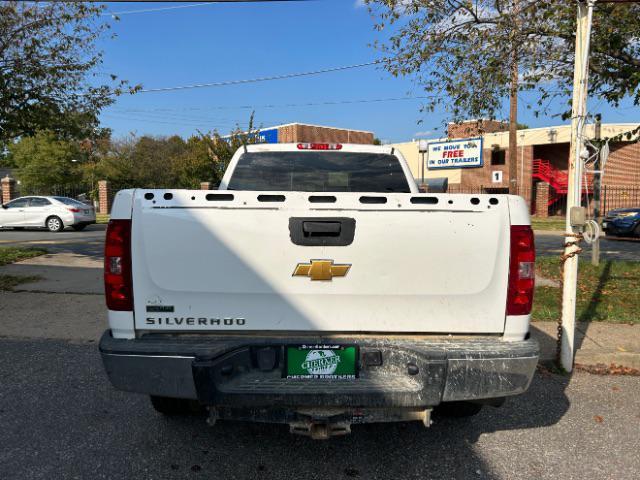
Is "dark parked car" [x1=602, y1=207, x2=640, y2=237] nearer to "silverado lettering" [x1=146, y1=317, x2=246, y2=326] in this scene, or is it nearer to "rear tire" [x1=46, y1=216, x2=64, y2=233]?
"silverado lettering" [x1=146, y1=317, x2=246, y2=326]

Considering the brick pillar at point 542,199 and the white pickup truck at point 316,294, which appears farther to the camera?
the brick pillar at point 542,199

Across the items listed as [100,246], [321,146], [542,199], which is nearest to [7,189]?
[100,246]

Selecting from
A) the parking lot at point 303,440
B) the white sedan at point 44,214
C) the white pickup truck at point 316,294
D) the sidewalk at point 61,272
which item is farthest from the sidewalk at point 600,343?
the white sedan at point 44,214

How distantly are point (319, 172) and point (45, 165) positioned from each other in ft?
155

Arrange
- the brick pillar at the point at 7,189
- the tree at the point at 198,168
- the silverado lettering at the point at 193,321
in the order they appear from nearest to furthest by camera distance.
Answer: the silverado lettering at the point at 193,321
the brick pillar at the point at 7,189
the tree at the point at 198,168

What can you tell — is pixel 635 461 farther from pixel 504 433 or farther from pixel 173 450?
pixel 173 450

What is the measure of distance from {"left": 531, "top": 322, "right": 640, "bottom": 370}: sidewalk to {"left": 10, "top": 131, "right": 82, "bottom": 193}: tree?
147 feet

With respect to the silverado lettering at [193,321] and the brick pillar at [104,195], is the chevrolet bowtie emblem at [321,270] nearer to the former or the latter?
the silverado lettering at [193,321]

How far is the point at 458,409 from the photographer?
139 inches

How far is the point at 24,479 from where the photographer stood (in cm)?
286

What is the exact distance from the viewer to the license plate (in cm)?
267

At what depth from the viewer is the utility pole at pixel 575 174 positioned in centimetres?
461

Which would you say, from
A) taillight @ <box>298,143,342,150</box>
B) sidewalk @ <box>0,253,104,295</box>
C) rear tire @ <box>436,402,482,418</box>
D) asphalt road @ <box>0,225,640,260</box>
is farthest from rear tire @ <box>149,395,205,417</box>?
asphalt road @ <box>0,225,640,260</box>

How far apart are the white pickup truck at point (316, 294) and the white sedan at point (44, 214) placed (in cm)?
1960
